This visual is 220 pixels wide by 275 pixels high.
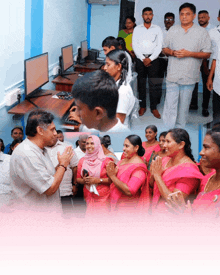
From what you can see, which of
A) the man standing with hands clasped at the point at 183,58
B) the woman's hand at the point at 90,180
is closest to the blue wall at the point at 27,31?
the woman's hand at the point at 90,180

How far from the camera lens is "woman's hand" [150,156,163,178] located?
673 mm

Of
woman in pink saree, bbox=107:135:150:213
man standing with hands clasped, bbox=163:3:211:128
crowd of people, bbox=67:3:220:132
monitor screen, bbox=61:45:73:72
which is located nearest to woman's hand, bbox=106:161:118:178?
woman in pink saree, bbox=107:135:150:213

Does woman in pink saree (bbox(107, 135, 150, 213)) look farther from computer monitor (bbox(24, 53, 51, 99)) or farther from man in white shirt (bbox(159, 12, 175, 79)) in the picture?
computer monitor (bbox(24, 53, 51, 99))

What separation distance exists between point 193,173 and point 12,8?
3.77 feet

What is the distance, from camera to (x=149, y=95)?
0.85m

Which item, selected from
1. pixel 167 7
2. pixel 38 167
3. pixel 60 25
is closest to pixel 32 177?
pixel 38 167

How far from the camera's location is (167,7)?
1.02 meters

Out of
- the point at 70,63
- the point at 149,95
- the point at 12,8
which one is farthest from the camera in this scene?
the point at 70,63

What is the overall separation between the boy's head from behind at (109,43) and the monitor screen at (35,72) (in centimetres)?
65

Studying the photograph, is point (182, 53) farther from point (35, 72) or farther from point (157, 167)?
point (35, 72)

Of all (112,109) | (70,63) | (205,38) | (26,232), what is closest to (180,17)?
(205,38)

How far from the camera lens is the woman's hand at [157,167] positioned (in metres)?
0.67

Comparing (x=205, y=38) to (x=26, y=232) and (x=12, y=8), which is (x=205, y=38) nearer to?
(x=26, y=232)

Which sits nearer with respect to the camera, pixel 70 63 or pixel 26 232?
pixel 26 232
